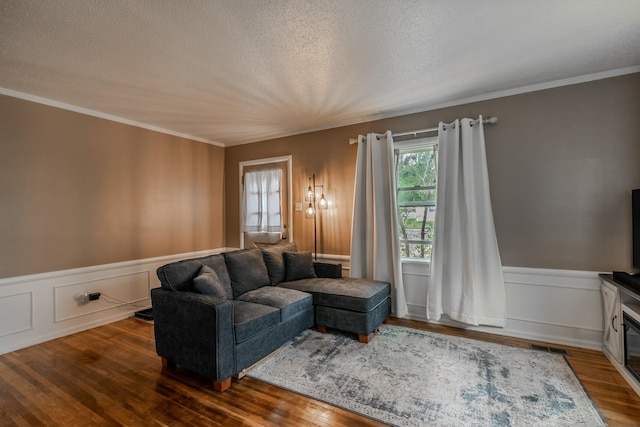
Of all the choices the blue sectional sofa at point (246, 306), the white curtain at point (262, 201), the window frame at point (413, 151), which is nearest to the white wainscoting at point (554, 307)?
the window frame at point (413, 151)

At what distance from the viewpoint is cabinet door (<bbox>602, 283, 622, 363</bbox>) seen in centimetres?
244

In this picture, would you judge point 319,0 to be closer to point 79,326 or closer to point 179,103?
point 179,103

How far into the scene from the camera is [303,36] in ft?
7.06

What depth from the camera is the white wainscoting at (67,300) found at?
9.64 feet

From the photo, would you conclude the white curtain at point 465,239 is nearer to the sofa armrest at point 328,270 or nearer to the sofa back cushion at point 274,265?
the sofa armrest at point 328,270

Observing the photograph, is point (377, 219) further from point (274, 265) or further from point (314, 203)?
point (274, 265)

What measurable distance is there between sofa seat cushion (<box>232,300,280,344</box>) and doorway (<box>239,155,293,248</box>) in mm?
2048

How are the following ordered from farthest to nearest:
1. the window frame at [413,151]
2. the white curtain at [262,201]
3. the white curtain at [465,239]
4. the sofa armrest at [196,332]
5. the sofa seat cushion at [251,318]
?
the white curtain at [262,201] → the window frame at [413,151] → the white curtain at [465,239] → the sofa seat cushion at [251,318] → the sofa armrest at [196,332]

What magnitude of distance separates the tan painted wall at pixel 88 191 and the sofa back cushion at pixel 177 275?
69.8 inches

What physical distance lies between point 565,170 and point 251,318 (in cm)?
343

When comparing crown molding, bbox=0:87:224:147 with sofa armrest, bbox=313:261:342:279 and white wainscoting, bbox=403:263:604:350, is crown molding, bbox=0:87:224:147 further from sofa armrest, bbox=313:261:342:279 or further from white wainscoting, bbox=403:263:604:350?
white wainscoting, bbox=403:263:604:350

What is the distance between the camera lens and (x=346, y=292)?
3094mm

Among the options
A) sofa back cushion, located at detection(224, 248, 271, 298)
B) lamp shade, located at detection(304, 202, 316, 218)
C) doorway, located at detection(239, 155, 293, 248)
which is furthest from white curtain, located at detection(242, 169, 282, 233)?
sofa back cushion, located at detection(224, 248, 271, 298)

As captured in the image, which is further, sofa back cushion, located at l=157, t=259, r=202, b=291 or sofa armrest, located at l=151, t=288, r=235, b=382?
sofa back cushion, located at l=157, t=259, r=202, b=291
